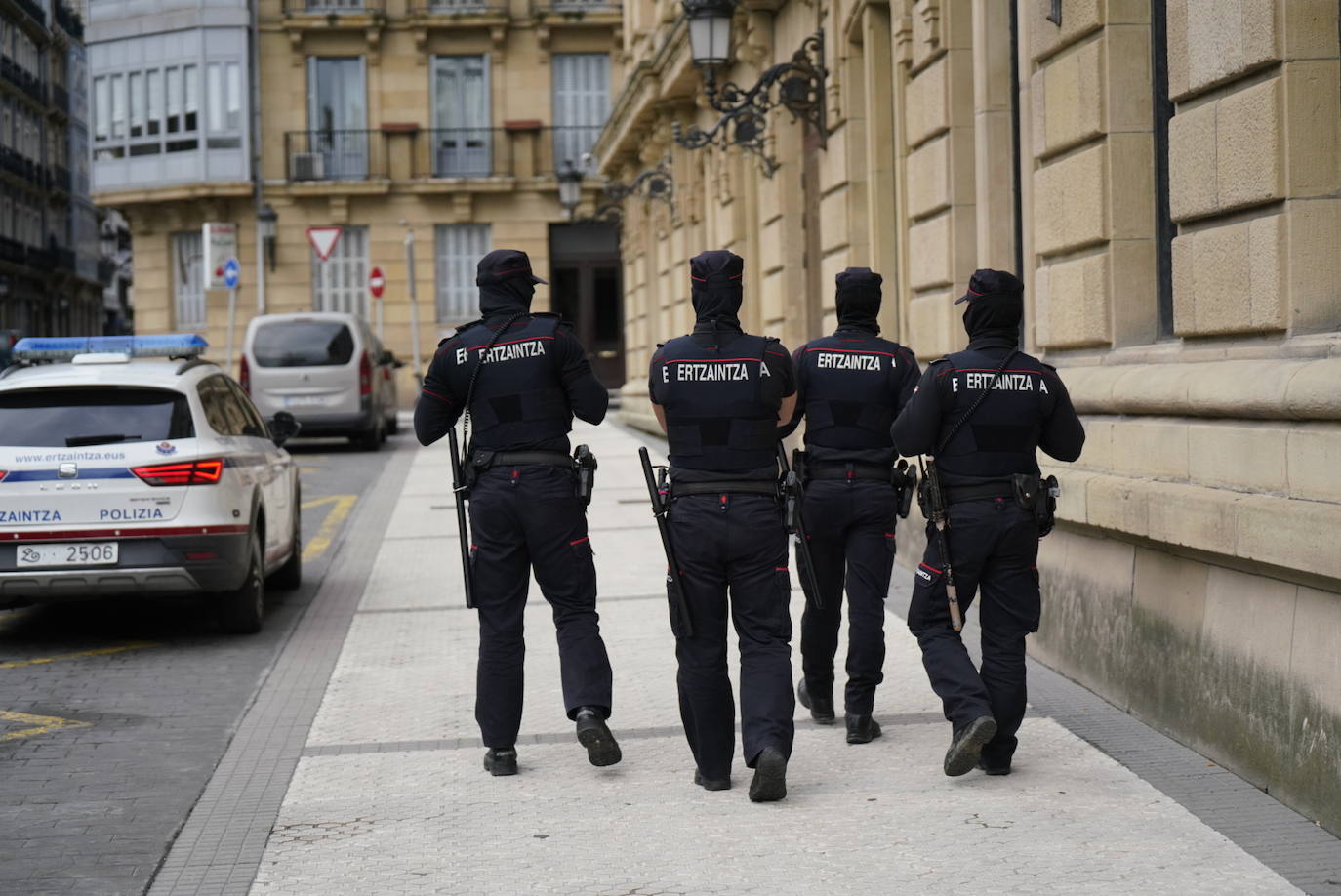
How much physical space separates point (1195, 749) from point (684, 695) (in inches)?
72.7

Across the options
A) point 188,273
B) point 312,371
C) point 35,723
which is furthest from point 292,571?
point 188,273

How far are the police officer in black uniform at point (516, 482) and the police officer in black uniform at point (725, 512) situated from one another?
45 cm

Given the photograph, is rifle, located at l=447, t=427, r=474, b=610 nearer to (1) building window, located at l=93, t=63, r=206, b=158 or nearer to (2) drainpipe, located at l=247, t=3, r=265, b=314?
(2) drainpipe, located at l=247, t=3, r=265, b=314

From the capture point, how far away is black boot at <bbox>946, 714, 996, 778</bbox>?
5953 millimetres

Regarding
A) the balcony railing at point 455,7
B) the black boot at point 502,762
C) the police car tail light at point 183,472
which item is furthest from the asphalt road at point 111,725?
the balcony railing at point 455,7

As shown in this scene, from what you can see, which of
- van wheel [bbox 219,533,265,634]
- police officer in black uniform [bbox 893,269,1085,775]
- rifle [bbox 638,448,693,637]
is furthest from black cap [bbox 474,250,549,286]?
van wheel [bbox 219,533,265,634]

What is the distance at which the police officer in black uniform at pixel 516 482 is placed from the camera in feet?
20.8

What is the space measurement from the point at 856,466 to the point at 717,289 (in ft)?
3.48

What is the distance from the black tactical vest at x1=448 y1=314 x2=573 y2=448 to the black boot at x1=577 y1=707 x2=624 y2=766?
3.27ft

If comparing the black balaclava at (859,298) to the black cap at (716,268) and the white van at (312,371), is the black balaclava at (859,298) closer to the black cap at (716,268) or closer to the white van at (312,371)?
the black cap at (716,268)

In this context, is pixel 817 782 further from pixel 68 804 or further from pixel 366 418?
pixel 366 418

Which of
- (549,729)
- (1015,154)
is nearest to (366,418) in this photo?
(1015,154)

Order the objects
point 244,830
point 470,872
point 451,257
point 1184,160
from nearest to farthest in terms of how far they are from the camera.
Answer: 1. point 470,872
2. point 244,830
3. point 1184,160
4. point 451,257

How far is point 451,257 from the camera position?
138 feet
